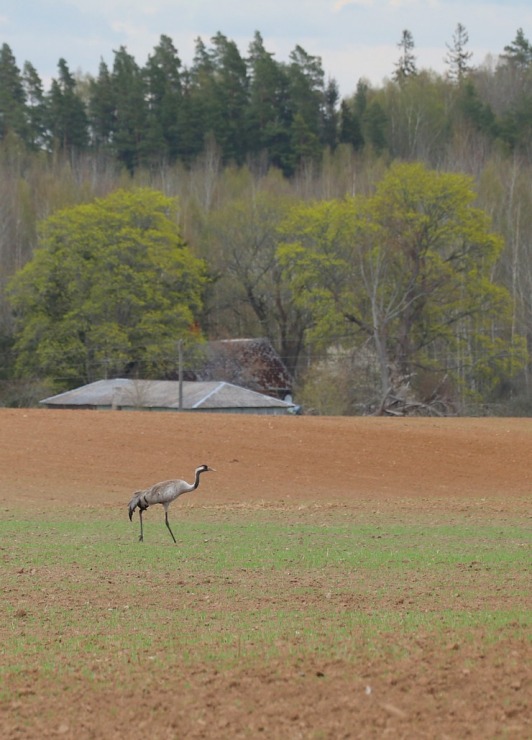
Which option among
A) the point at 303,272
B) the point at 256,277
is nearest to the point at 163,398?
the point at 303,272

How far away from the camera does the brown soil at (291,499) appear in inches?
313

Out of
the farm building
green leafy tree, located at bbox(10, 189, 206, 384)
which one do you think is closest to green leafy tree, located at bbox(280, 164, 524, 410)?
the farm building

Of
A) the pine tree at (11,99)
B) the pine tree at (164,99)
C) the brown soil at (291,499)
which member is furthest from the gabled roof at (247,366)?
the pine tree at (11,99)

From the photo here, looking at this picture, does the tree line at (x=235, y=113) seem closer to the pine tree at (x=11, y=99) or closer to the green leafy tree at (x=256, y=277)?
the pine tree at (x=11, y=99)

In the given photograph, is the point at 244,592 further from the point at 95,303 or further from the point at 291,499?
the point at 95,303

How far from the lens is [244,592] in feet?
42.4

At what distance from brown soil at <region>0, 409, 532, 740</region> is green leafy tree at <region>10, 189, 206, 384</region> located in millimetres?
27461

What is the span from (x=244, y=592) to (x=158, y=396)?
4776 cm

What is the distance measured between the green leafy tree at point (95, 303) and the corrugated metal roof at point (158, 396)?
439cm

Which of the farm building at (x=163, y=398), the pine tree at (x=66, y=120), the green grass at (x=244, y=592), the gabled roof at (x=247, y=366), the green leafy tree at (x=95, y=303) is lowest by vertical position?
the green grass at (x=244, y=592)

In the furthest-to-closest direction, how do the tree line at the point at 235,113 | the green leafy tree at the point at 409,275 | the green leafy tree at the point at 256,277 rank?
1. the tree line at the point at 235,113
2. the green leafy tree at the point at 256,277
3. the green leafy tree at the point at 409,275

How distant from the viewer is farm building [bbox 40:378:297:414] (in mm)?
59438

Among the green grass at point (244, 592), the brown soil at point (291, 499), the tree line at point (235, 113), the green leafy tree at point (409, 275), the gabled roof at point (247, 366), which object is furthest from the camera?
the tree line at point (235, 113)

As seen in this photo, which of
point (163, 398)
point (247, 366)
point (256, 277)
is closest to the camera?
point (163, 398)
